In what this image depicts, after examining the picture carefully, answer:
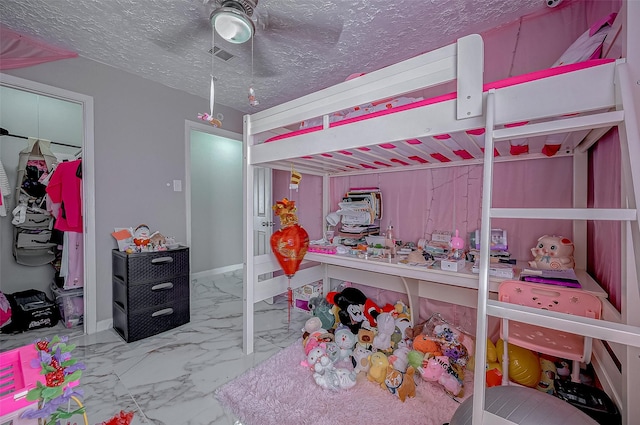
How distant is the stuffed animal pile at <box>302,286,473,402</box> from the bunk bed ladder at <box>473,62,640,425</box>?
2.69ft

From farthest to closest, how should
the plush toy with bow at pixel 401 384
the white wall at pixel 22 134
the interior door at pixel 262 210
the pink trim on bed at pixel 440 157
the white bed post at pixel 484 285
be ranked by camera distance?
the interior door at pixel 262 210 → the white wall at pixel 22 134 → the pink trim on bed at pixel 440 157 → the plush toy with bow at pixel 401 384 → the white bed post at pixel 484 285

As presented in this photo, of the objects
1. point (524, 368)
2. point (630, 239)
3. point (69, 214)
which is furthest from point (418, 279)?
point (69, 214)

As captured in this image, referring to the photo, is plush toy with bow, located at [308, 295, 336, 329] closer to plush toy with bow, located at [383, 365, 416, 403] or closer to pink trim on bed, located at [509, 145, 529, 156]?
plush toy with bow, located at [383, 365, 416, 403]

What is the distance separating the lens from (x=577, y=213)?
2.57 feet

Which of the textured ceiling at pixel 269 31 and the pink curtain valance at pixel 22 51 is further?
the pink curtain valance at pixel 22 51

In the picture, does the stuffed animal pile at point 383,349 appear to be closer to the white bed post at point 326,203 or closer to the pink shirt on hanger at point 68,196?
the white bed post at point 326,203

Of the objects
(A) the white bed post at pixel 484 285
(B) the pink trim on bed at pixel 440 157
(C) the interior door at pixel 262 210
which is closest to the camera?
(A) the white bed post at pixel 484 285

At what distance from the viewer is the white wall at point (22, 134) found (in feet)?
8.73

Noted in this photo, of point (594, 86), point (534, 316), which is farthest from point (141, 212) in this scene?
point (594, 86)

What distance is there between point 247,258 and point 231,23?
1562 millimetres

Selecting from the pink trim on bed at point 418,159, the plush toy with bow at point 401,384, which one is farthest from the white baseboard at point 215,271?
the pink trim on bed at point 418,159

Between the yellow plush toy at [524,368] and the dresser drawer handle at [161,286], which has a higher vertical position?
the dresser drawer handle at [161,286]

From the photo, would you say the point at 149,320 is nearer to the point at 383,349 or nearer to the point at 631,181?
the point at 383,349

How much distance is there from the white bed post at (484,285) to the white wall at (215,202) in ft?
13.0
